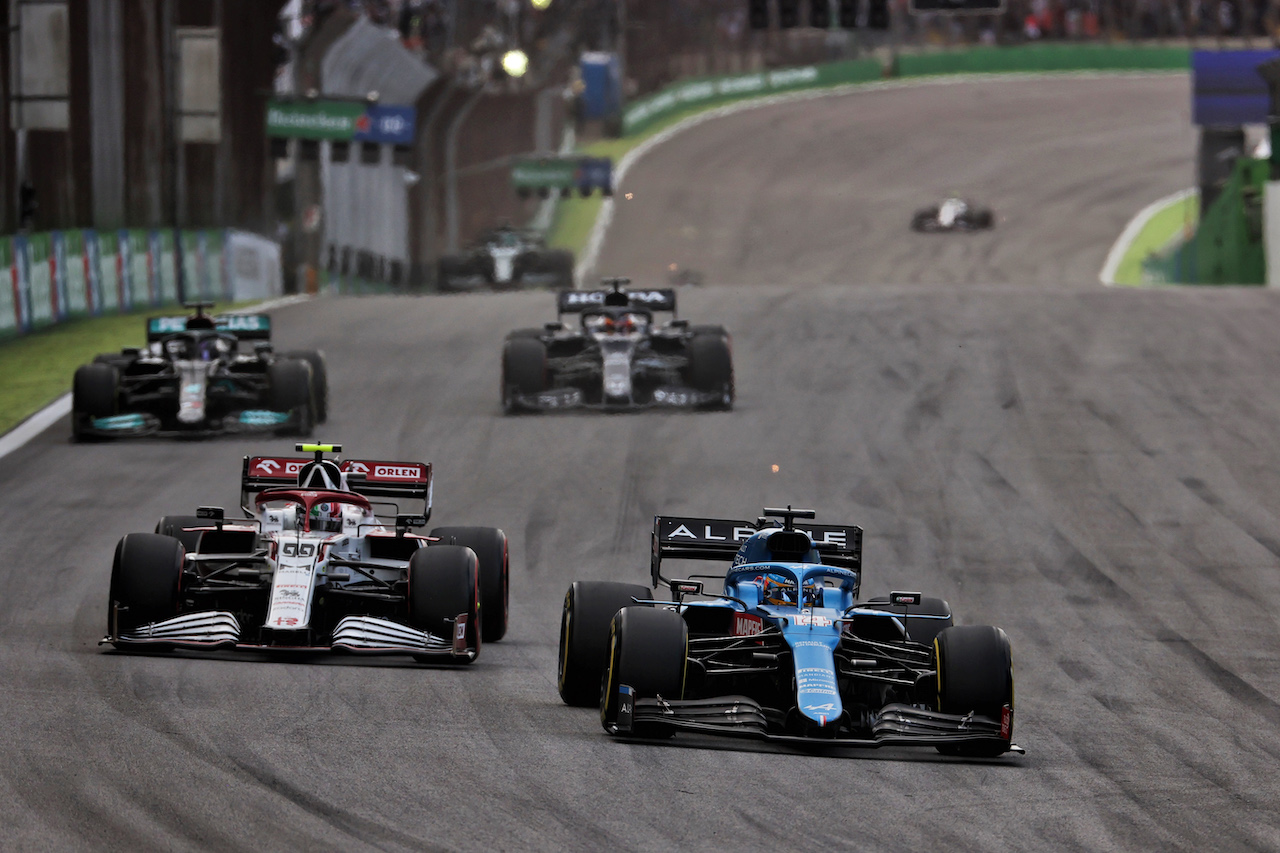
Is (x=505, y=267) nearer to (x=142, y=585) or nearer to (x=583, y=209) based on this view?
(x=583, y=209)

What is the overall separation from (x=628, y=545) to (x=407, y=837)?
413 inches

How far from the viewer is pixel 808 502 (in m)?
20.7

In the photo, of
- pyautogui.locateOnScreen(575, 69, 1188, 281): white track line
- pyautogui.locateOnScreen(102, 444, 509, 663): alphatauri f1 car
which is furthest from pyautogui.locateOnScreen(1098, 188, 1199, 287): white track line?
pyautogui.locateOnScreen(102, 444, 509, 663): alphatauri f1 car

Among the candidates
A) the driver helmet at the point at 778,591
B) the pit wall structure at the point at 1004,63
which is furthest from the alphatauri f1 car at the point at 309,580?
the pit wall structure at the point at 1004,63

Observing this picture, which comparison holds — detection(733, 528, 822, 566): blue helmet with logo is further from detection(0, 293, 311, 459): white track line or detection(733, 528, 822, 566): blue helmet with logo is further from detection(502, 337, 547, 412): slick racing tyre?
detection(502, 337, 547, 412): slick racing tyre

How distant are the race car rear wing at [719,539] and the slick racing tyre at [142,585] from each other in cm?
306

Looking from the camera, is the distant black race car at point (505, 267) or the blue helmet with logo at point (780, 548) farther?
the distant black race car at point (505, 267)

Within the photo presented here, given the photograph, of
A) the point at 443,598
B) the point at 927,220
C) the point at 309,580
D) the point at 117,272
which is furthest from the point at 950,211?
the point at 309,580

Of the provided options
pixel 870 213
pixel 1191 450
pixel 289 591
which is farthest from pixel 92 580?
pixel 870 213

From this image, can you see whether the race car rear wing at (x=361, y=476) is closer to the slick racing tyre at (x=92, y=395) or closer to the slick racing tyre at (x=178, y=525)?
the slick racing tyre at (x=178, y=525)

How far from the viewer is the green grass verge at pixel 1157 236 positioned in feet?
169

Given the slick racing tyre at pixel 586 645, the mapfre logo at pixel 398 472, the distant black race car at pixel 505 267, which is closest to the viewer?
the slick racing tyre at pixel 586 645

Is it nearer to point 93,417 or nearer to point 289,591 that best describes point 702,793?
point 289,591

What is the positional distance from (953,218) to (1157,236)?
17.8 feet
